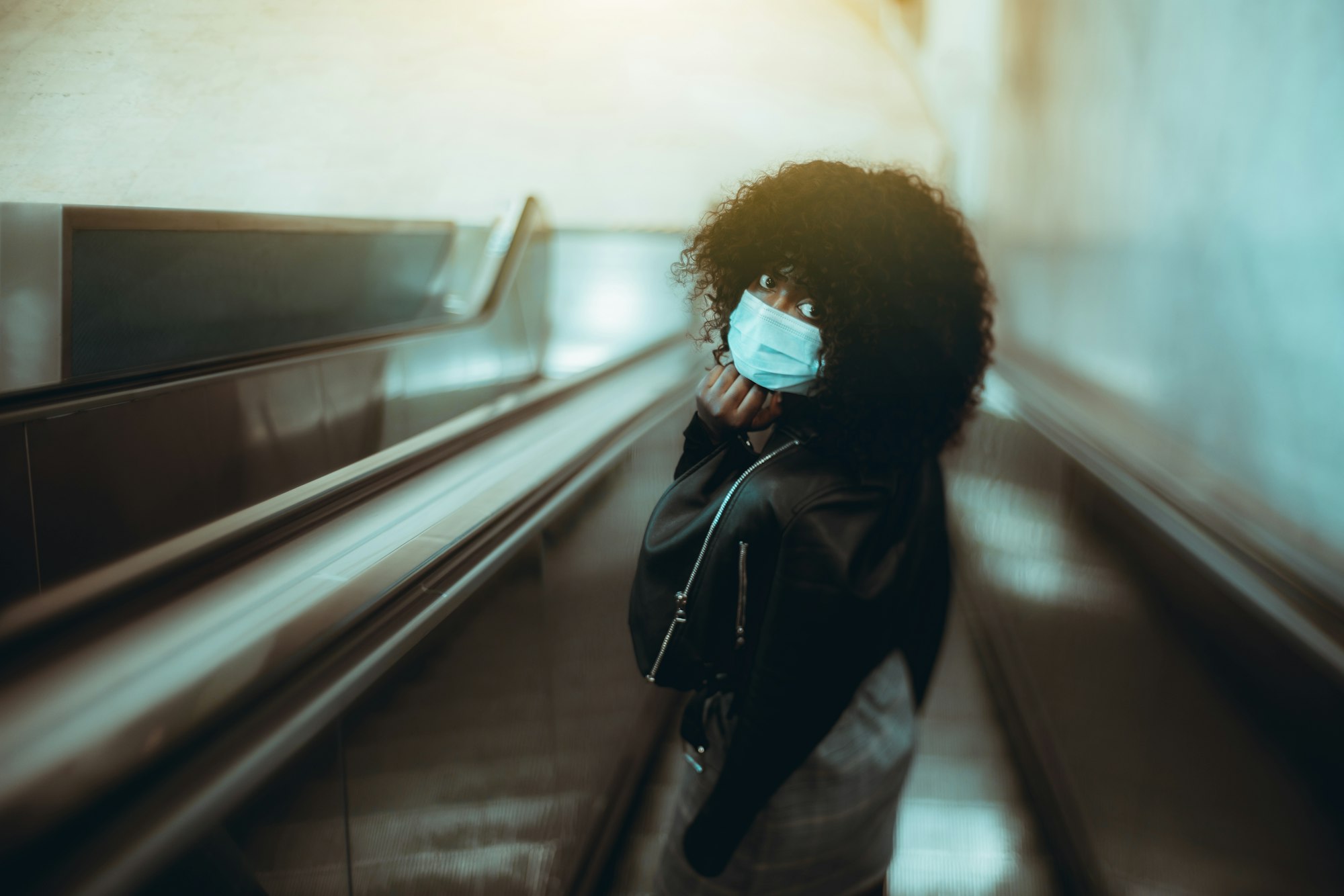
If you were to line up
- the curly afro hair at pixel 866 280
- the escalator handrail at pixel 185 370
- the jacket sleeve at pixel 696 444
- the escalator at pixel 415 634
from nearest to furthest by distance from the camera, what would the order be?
1. the escalator at pixel 415 634
2. the curly afro hair at pixel 866 280
3. the jacket sleeve at pixel 696 444
4. the escalator handrail at pixel 185 370

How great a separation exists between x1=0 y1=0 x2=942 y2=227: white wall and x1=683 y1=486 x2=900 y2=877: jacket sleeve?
38 cm

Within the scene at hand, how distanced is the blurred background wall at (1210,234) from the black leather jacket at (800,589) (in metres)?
0.77

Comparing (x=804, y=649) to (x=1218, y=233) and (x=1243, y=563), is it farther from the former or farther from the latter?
(x=1218, y=233)

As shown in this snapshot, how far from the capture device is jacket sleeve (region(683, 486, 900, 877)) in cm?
82

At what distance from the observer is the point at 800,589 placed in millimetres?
822

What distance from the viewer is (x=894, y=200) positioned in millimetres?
797

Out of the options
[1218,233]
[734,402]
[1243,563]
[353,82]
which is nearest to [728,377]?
[734,402]

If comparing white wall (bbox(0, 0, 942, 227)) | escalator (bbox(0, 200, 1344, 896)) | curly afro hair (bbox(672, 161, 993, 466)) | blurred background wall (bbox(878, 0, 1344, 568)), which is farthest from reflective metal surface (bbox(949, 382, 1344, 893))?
white wall (bbox(0, 0, 942, 227))

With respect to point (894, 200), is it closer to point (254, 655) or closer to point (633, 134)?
point (254, 655)

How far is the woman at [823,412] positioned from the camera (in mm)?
779

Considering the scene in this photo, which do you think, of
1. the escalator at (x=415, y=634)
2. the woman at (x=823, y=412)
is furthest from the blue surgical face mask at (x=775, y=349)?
the escalator at (x=415, y=634)

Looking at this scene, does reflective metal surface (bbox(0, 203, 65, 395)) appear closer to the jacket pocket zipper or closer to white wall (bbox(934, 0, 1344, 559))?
the jacket pocket zipper

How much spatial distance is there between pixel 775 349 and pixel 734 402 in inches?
2.6

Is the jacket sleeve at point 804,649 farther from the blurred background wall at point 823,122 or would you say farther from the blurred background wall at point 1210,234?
the blurred background wall at point 1210,234
